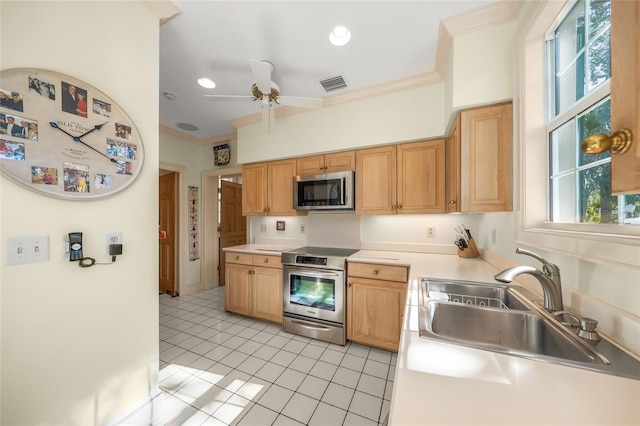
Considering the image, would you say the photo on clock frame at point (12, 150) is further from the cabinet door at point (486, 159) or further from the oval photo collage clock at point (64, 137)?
the cabinet door at point (486, 159)

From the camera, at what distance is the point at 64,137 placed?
3.60ft

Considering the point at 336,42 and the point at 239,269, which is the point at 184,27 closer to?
the point at 336,42

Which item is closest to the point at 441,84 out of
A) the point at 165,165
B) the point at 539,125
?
the point at 539,125

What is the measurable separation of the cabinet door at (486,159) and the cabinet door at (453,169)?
8 centimetres

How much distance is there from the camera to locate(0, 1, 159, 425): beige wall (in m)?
0.97

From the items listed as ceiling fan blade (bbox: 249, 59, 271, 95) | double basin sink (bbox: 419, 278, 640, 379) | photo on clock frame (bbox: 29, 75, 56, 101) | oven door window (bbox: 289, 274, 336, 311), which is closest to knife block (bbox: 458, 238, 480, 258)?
double basin sink (bbox: 419, 278, 640, 379)

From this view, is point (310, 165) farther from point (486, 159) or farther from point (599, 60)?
point (599, 60)

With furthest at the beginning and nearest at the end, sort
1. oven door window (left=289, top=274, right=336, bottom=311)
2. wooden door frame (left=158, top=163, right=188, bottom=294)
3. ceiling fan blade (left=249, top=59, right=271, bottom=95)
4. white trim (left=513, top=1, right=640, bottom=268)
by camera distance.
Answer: wooden door frame (left=158, top=163, right=188, bottom=294) → oven door window (left=289, top=274, right=336, bottom=311) → ceiling fan blade (left=249, top=59, right=271, bottom=95) → white trim (left=513, top=1, right=640, bottom=268)

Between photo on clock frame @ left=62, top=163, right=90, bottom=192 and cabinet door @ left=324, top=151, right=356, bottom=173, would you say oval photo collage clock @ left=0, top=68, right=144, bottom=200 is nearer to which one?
photo on clock frame @ left=62, top=163, right=90, bottom=192

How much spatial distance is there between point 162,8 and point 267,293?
8.58 feet

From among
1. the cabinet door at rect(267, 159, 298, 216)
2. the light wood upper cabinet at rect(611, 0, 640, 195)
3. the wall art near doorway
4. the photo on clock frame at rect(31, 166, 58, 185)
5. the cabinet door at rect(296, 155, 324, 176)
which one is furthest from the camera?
the wall art near doorway

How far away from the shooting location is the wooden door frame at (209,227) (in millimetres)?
3902

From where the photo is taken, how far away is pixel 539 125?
133 cm

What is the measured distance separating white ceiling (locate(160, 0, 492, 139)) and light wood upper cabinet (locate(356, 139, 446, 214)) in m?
0.72
